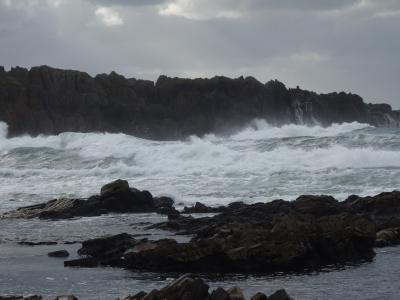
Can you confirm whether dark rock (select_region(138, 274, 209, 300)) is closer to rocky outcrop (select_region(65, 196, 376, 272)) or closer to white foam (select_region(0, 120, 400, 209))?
rocky outcrop (select_region(65, 196, 376, 272))

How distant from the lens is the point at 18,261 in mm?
16469

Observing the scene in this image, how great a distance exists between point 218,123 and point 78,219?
52401 millimetres

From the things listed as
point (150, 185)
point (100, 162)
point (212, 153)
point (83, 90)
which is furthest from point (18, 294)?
point (83, 90)

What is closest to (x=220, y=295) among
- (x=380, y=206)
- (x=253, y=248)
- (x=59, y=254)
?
(x=253, y=248)

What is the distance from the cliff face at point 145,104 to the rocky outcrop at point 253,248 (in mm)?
48629

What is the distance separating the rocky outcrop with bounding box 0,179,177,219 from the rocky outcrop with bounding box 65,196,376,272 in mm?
8769

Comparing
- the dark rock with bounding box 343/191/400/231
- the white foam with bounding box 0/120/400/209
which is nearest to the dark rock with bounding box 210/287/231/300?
the dark rock with bounding box 343/191/400/231

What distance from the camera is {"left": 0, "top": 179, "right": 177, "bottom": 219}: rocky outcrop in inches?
1005

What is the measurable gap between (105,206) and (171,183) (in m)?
7.61

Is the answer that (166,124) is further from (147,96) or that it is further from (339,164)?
(339,164)

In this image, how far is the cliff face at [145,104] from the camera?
214ft

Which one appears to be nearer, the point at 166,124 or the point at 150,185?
the point at 150,185

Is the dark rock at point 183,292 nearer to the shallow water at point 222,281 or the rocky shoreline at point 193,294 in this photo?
the rocky shoreline at point 193,294

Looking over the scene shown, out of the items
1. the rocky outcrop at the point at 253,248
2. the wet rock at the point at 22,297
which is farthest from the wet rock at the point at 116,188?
the wet rock at the point at 22,297
